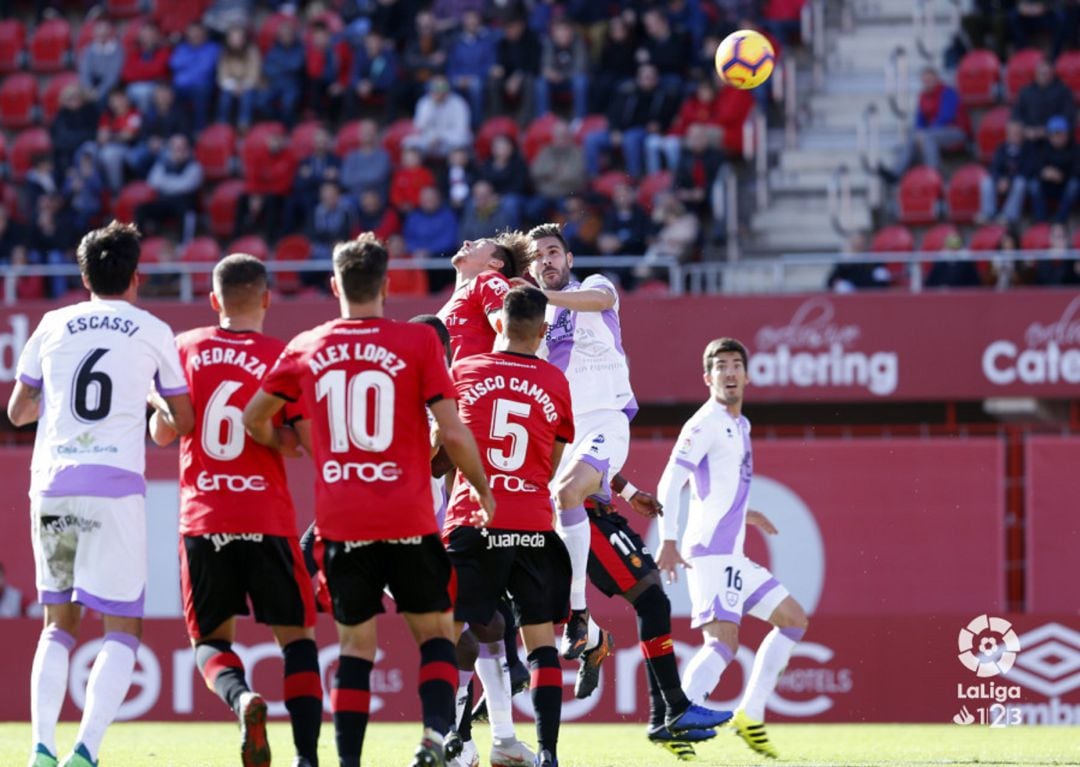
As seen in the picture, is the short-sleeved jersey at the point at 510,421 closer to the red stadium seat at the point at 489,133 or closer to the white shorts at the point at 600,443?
the white shorts at the point at 600,443

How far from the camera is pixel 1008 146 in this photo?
1916cm

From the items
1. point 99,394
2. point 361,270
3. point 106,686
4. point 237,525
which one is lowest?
point 106,686

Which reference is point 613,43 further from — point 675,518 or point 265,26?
point 675,518

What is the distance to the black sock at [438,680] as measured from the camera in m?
7.93

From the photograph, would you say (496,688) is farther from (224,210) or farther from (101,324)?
(224,210)

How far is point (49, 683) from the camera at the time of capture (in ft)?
27.1

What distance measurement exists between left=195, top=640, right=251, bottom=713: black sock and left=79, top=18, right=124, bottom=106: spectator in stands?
1620 cm

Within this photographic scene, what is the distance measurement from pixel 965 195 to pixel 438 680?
1303 centimetres

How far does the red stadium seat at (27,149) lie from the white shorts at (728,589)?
14317 millimetres

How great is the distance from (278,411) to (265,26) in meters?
16.5

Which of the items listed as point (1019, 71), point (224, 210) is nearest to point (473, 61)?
point (224, 210)

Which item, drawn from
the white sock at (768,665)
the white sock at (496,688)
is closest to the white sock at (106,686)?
the white sock at (496,688)

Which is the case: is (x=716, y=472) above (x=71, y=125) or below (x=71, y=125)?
below

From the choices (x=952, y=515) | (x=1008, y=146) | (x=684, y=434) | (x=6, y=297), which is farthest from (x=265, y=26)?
(x=684, y=434)
